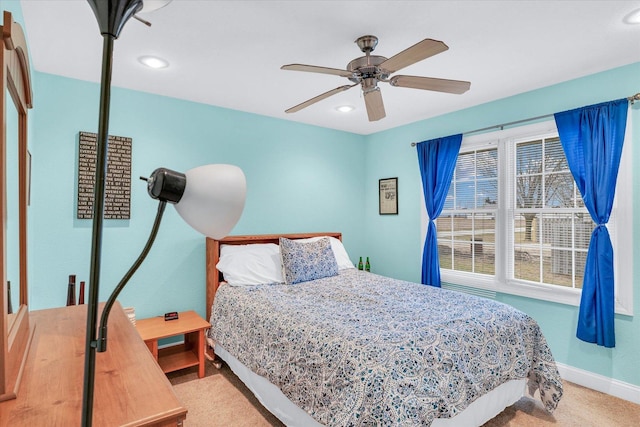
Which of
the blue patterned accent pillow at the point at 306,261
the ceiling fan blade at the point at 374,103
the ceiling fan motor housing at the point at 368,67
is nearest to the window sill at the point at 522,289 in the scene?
the blue patterned accent pillow at the point at 306,261

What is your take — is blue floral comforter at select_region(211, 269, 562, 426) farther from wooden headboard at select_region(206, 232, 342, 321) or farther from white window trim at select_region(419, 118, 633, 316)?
white window trim at select_region(419, 118, 633, 316)

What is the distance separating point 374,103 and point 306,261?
5.35 ft

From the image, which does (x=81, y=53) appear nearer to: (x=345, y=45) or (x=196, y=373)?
(x=345, y=45)

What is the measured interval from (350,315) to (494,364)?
88 cm

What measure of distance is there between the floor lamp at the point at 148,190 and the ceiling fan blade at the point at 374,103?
171 centimetres

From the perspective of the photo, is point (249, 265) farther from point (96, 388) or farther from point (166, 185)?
point (166, 185)

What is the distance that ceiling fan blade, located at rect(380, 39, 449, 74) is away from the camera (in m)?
1.60

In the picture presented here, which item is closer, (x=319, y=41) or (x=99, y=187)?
(x=99, y=187)

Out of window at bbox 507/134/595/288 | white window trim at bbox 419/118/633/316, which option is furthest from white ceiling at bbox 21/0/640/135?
window at bbox 507/134/595/288

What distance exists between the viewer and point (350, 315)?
87.1 inches

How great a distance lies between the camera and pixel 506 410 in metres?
2.38

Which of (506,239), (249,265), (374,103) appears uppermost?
(374,103)

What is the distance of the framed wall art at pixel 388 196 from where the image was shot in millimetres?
4316

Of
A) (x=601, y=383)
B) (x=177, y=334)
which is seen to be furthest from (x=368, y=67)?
(x=601, y=383)
